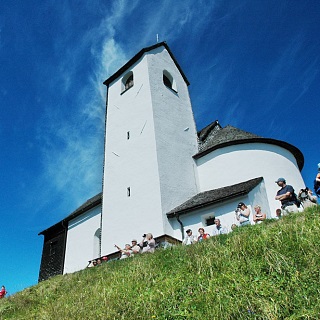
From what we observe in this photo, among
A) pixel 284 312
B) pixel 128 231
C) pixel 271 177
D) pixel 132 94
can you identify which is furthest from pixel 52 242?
pixel 284 312

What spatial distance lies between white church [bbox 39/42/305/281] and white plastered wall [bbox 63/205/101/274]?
7 centimetres

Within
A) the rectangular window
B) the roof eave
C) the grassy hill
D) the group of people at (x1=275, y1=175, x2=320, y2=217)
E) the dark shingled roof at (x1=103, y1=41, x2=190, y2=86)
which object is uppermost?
the dark shingled roof at (x1=103, y1=41, x2=190, y2=86)

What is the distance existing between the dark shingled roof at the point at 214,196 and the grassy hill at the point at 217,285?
246 inches

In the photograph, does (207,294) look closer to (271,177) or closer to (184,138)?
(271,177)

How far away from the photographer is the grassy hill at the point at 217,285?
4.75 m

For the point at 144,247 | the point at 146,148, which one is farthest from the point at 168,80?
the point at 144,247

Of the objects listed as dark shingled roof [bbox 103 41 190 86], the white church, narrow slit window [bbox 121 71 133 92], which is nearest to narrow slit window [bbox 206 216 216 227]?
the white church

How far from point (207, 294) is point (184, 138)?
15908 millimetres

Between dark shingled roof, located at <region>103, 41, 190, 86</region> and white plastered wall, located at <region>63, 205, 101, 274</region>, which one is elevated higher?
dark shingled roof, located at <region>103, 41, 190, 86</region>

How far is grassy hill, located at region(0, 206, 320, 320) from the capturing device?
4.75 m

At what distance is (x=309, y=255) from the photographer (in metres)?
5.56

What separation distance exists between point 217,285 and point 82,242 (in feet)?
59.7

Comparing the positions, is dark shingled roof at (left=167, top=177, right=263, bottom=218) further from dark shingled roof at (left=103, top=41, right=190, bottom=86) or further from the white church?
dark shingled roof at (left=103, top=41, right=190, bottom=86)

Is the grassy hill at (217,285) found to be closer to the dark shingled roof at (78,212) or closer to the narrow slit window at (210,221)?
the narrow slit window at (210,221)
